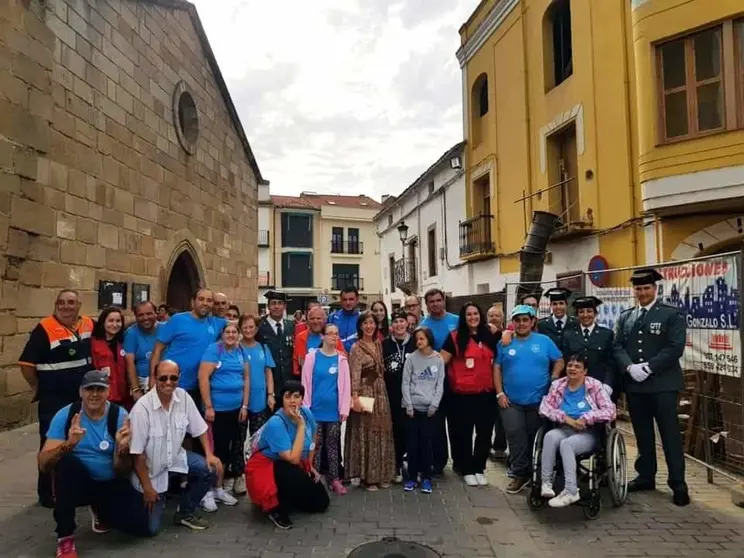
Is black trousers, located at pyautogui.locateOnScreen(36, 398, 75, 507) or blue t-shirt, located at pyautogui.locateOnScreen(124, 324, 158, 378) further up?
blue t-shirt, located at pyautogui.locateOnScreen(124, 324, 158, 378)

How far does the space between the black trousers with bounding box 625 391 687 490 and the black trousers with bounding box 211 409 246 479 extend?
3332mm

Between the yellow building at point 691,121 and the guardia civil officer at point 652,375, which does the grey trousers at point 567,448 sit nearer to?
the guardia civil officer at point 652,375

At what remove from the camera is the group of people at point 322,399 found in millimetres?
4031

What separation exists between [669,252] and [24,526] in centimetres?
950

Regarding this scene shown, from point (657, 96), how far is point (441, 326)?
6488 millimetres

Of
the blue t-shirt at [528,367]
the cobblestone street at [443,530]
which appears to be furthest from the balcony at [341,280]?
the cobblestone street at [443,530]

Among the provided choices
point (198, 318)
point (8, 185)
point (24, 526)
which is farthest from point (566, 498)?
point (8, 185)

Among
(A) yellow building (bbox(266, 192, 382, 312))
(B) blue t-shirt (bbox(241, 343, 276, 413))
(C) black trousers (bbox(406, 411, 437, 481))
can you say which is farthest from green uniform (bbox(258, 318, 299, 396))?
(A) yellow building (bbox(266, 192, 382, 312))

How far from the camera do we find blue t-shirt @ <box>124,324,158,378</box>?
17.1 feet

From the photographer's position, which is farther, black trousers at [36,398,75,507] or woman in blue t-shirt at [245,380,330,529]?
black trousers at [36,398,75,507]

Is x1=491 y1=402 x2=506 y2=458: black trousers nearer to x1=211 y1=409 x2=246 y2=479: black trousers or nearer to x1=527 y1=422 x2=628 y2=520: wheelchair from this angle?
x1=527 y1=422 x2=628 y2=520: wheelchair

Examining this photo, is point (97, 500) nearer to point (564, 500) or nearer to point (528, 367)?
point (564, 500)

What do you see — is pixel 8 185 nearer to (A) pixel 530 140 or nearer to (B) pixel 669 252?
(B) pixel 669 252

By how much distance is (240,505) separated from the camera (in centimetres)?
473
